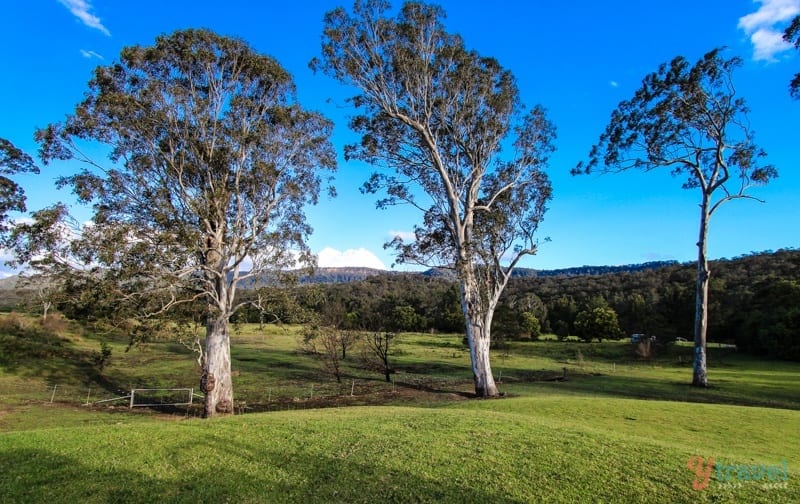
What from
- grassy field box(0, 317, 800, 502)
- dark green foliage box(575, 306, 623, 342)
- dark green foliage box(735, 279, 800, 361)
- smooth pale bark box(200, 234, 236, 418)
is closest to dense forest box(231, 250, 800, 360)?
dark green foliage box(735, 279, 800, 361)

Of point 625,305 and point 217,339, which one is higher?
point 625,305

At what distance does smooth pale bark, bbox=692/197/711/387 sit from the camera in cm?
2369

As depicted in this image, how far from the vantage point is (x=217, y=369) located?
1956 centimetres

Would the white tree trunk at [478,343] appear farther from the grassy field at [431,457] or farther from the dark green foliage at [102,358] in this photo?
the dark green foliage at [102,358]

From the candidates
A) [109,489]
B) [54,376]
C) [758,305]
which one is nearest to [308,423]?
[109,489]

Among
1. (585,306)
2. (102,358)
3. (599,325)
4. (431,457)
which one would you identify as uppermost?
(585,306)

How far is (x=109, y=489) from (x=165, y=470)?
32.2 inches
